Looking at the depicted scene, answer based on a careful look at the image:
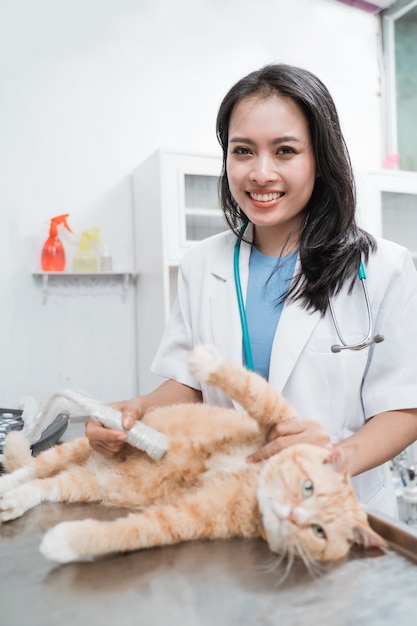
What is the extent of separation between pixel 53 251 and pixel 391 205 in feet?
6.04

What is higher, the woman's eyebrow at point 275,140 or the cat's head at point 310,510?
the woman's eyebrow at point 275,140

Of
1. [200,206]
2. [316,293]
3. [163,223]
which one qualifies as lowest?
[316,293]

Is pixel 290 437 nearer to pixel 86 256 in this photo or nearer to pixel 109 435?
pixel 109 435

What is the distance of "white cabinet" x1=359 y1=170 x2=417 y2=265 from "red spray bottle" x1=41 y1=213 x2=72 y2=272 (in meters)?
1.49

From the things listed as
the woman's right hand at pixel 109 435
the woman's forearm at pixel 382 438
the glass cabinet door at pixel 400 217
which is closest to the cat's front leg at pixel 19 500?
the woman's right hand at pixel 109 435

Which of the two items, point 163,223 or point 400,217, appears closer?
point 163,223

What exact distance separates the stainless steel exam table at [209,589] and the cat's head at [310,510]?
2 centimetres

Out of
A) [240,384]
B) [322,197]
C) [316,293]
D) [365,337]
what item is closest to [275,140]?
[322,197]

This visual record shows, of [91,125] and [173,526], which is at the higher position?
[91,125]

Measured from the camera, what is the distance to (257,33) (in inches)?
112

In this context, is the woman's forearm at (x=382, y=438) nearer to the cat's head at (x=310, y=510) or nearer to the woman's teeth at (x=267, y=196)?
the cat's head at (x=310, y=510)

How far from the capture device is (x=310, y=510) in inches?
24.9

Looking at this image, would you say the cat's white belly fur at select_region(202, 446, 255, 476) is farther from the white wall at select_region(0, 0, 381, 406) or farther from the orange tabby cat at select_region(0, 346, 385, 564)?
the white wall at select_region(0, 0, 381, 406)

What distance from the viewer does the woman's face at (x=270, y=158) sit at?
39.8 inches
